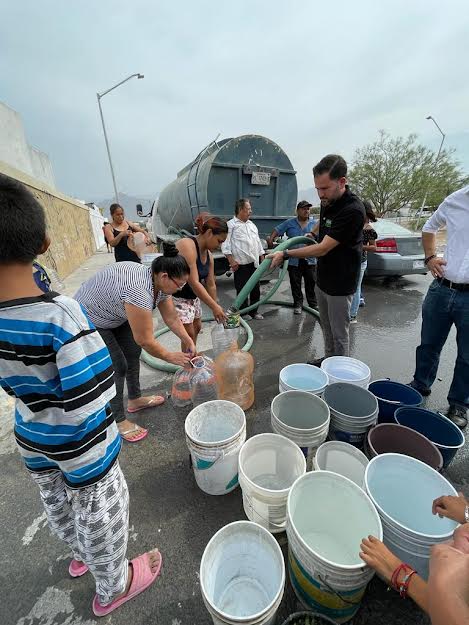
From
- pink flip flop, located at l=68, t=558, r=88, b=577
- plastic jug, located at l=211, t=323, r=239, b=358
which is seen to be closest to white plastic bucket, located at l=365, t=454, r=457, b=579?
pink flip flop, located at l=68, t=558, r=88, b=577

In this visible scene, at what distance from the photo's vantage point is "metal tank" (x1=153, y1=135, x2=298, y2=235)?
5.73 m

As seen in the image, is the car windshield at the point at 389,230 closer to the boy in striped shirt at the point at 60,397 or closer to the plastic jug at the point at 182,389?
the plastic jug at the point at 182,389

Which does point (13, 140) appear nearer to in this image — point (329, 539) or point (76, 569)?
point (76, 569)

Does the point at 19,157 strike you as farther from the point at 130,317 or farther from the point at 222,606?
the point at 222,606

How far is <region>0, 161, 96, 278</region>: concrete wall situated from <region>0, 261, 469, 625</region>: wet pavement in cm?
617

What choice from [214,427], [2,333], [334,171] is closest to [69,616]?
[214,427]

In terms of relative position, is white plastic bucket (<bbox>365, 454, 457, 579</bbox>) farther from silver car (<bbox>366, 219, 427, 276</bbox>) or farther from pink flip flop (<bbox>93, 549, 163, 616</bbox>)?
silver car (<bbox>366, 219, 427, 276</bbox>)

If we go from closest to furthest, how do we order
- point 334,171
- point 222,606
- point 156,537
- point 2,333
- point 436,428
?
point 2,333
point 222,606
point 156,537
point 436,428
point 334,171

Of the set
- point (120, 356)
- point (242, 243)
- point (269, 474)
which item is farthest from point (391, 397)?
point (242, 243)

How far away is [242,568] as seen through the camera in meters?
1.58

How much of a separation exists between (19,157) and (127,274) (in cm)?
1833

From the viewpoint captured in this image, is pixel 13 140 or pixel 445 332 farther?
pixel 13 140

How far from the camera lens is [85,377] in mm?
1031

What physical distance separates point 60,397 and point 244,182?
19.5ft
